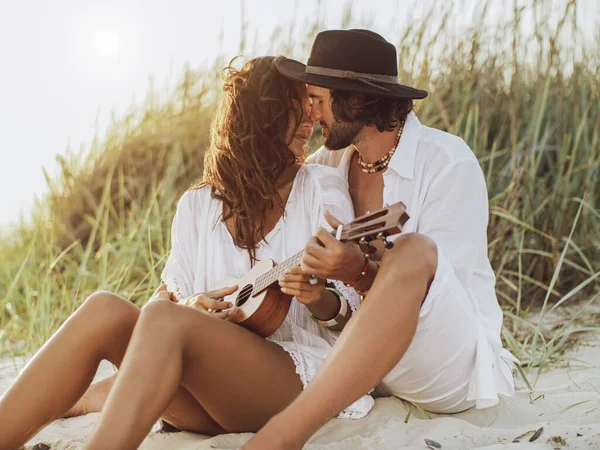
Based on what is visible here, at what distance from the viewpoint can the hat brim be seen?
2938mm

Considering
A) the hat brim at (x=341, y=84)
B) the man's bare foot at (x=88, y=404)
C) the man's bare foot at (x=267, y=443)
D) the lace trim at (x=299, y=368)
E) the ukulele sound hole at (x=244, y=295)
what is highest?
the hat brim at (x=341, y=84)

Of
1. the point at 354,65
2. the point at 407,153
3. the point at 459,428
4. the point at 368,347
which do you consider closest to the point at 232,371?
the point at 368,347

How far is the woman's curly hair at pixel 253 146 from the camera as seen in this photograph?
119 inches

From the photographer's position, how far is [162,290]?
308 cm

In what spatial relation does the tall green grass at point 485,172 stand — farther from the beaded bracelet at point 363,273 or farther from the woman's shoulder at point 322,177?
the beaded bracelet at point 363,273

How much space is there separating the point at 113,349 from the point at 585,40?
3.42 m

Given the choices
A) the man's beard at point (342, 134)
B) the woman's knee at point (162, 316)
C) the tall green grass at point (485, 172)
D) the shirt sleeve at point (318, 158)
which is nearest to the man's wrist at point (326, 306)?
the woman's knee at point (162, 316)

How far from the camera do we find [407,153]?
295 cm

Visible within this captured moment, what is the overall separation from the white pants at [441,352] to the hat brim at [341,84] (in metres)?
0.81

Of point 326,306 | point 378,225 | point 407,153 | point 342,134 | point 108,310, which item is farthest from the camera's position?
Result: point 342,134

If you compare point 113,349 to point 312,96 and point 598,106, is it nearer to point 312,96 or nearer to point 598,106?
point 312,96

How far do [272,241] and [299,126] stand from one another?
0.46 meters

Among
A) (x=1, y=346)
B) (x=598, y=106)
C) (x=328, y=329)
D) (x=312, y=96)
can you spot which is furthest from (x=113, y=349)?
(x=598, y=106)

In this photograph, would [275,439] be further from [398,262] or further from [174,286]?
[174,286]
